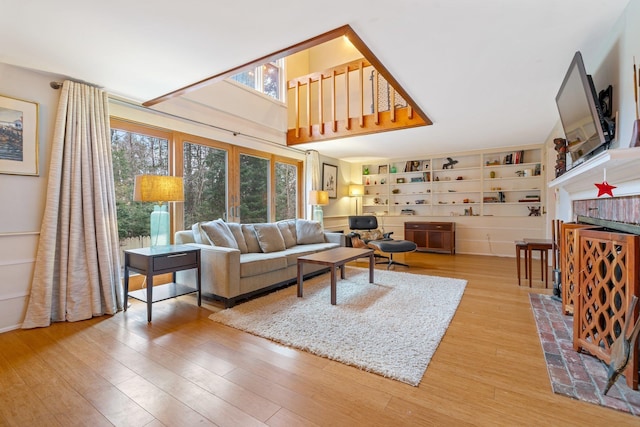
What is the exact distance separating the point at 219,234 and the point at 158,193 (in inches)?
33.7

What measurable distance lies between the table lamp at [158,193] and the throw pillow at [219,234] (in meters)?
0.42

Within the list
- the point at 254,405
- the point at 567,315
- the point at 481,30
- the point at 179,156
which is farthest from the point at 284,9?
the point at 567,315

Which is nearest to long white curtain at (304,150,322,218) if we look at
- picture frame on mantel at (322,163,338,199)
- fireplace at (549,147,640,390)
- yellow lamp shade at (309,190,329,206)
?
yellow lamp shade at (309,190,329,206)

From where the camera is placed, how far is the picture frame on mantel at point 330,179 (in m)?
6.32

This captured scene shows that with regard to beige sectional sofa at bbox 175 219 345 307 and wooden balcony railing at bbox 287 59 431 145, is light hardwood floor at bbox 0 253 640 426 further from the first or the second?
wooden balcony railing at bbox 287 59 431 145

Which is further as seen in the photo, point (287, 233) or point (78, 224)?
point (287, 233)

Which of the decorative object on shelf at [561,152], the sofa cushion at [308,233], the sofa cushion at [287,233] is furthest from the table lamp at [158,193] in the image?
the decorative object on shelf at [561,152]

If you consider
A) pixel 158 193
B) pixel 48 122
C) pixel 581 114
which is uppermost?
pixel 48 122

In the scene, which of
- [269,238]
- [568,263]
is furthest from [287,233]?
[568,263]

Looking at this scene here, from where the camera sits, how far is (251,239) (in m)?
3.82

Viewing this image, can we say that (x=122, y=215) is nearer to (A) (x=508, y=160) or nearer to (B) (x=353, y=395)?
(B) (x=353, y=395)

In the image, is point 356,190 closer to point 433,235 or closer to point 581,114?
point 433,235

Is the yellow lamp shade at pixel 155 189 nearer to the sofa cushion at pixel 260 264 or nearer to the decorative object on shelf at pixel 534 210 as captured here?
the sofa cushion at pixel 260 264

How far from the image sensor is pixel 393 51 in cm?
221
